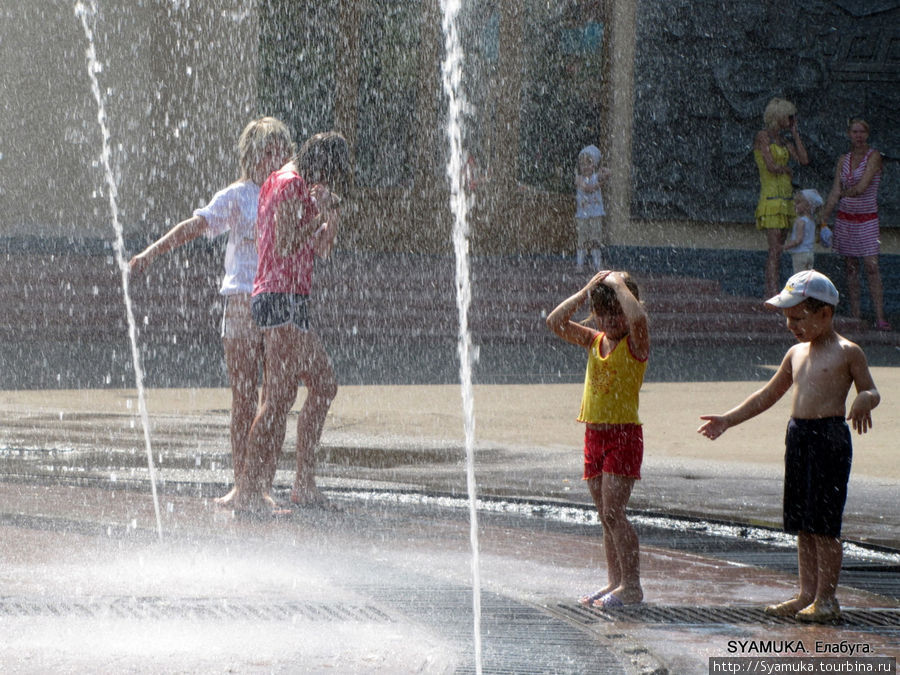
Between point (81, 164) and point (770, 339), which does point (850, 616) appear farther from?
point (81, 164)

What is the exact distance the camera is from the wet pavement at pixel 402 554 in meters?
4.09

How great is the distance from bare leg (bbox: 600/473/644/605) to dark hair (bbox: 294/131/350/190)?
2.20 metres

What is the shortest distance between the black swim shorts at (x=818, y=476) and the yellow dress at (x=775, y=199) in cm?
1087

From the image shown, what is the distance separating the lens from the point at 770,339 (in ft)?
47.4

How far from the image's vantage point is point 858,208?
14945 mm

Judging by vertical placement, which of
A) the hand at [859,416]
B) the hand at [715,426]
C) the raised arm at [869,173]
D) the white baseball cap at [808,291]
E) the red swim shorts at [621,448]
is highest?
the raised arm at [869,173]

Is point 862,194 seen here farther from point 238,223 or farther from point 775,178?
point 238,223

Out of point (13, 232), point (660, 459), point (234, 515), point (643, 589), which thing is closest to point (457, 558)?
point (643, 589)

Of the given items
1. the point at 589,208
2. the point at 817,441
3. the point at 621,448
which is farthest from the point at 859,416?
→ the point at 589,208

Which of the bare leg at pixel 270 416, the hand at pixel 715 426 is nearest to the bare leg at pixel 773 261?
the bare leg at pixel 270 416

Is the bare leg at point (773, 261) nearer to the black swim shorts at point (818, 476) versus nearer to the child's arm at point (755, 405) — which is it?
the child's arm at point (755, 405)

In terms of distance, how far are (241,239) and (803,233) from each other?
9392 millimetres

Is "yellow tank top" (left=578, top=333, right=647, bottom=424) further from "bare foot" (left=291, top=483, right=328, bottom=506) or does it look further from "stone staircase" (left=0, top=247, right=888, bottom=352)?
"stone staircase" (left=0, top=247, right=888, bottom=352)

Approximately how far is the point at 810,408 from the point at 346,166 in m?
2.53
